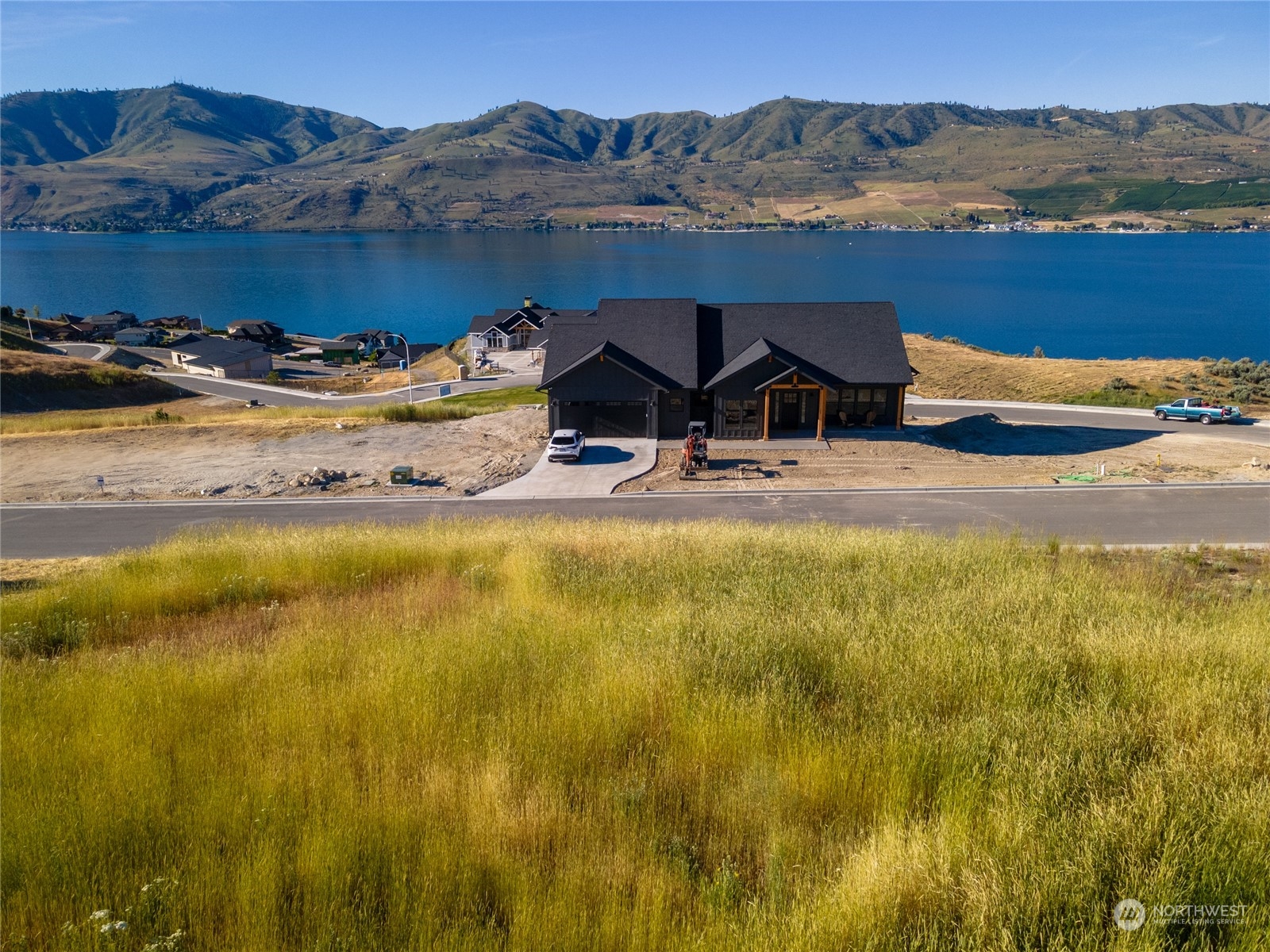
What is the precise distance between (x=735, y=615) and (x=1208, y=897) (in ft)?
17.5

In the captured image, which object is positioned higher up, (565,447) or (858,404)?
(858,404)

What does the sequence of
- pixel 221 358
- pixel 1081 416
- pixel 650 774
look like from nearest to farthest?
pixel 650 774 < pixel 1081 416 < pixel 221 358

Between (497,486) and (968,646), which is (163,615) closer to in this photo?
(968,646)

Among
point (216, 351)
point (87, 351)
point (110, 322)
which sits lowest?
point (87, 351)

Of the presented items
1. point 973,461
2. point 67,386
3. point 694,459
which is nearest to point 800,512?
point 694,459

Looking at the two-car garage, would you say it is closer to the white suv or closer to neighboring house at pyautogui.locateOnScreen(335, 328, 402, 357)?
the white suv

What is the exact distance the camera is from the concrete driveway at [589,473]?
29.2m

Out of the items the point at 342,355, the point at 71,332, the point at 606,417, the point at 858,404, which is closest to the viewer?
the point at 606,417

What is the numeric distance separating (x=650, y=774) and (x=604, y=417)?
102 feet

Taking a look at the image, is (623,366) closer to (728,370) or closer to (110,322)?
(728,370)

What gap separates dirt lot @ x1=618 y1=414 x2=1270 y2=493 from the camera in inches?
1177

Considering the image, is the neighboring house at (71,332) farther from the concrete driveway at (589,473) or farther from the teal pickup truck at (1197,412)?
the teal pickup truck at (1197,412)

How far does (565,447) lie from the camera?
3347 centimetres

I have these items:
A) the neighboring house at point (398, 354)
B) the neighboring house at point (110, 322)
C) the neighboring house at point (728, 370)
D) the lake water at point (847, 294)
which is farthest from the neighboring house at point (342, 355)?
the neighboring house at point (728, 370)
